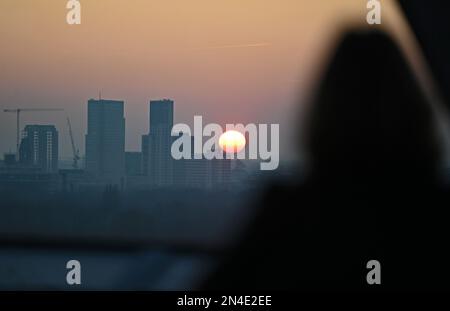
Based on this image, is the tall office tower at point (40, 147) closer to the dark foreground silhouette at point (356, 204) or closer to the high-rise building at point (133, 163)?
the high-rise building at point (133, 163)

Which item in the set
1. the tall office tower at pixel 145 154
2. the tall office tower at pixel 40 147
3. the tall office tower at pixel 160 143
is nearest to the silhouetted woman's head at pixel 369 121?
the tall office tower at pixel 160 143

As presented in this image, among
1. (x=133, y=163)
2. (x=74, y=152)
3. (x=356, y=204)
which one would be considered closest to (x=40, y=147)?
(x=74, y=152)

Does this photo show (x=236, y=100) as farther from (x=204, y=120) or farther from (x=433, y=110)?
(x=433, y=110)

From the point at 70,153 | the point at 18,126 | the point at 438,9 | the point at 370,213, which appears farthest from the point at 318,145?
the point at 18,126

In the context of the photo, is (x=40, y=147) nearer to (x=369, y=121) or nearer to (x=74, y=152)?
(x=74, y=152)

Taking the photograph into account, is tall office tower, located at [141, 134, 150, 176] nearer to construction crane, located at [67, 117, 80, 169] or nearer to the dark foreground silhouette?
construction crane, located at [67, 117, 80, 169]

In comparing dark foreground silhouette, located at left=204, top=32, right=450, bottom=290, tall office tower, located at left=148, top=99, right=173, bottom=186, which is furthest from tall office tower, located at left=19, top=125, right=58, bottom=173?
dark foreground silhouette, located at left=204, top=32, right=450, bottom=290
